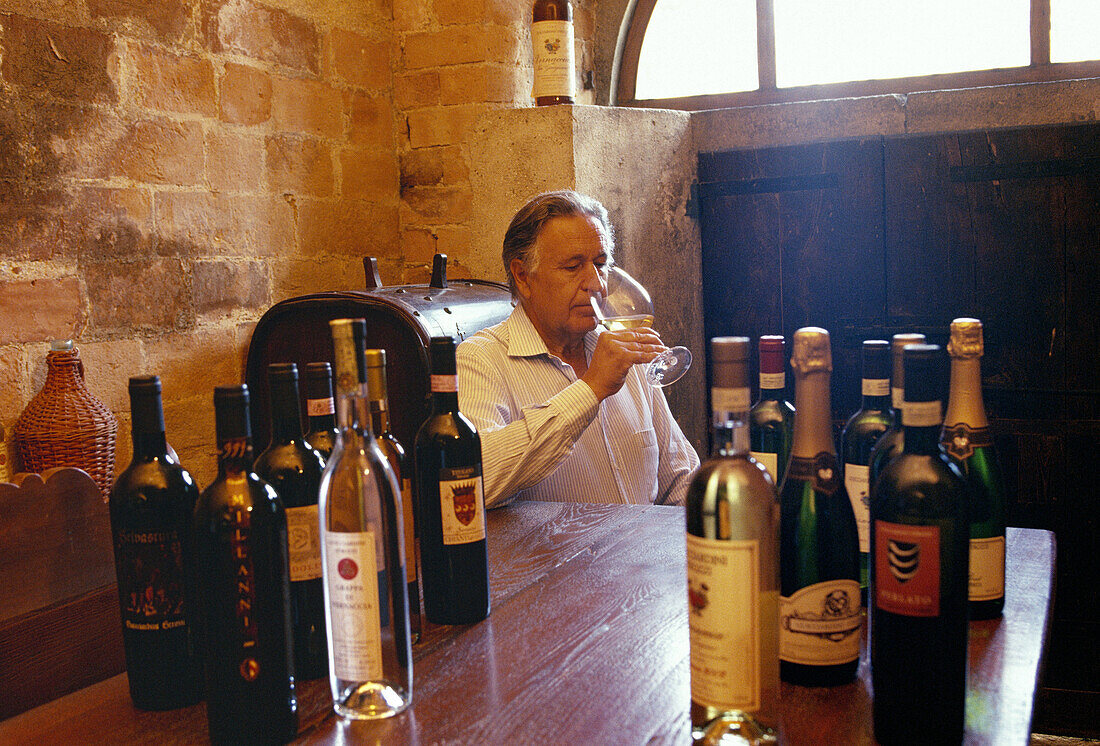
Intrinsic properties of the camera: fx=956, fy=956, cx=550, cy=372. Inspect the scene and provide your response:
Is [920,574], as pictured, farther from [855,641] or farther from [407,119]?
[407,119]

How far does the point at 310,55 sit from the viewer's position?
307 centimetres

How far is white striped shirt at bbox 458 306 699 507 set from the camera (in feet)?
6.81

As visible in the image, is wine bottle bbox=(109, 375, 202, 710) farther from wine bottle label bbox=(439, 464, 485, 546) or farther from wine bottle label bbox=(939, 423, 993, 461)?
wine bottle label bbox=(939, 423, 993, 461)

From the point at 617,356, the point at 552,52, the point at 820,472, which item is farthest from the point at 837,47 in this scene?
the point at 820,472

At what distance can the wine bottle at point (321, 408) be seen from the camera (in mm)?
947

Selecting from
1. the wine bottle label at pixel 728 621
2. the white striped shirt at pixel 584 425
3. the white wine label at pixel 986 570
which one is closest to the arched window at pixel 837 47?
the white striped shirt at pixel 584 425

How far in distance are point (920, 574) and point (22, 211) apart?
2169mm

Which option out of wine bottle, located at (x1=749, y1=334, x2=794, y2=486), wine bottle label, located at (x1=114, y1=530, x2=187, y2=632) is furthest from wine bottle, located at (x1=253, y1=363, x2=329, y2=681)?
wine bottle, located at (x1=749, y1=334, x2=794, y2=486)

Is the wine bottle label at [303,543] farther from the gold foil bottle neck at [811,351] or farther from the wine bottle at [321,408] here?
the gold foil bottle neck at [811,351]

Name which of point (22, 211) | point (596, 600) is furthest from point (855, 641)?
point (22, 211)

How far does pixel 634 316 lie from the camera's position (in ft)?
6.23

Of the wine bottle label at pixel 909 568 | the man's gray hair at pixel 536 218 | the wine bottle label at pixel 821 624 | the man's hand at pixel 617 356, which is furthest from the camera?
the man's gray hair at pixel 536 218

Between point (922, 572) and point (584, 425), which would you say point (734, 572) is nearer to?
point (922, 572)

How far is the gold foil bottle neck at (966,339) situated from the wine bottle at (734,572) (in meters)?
0.28
